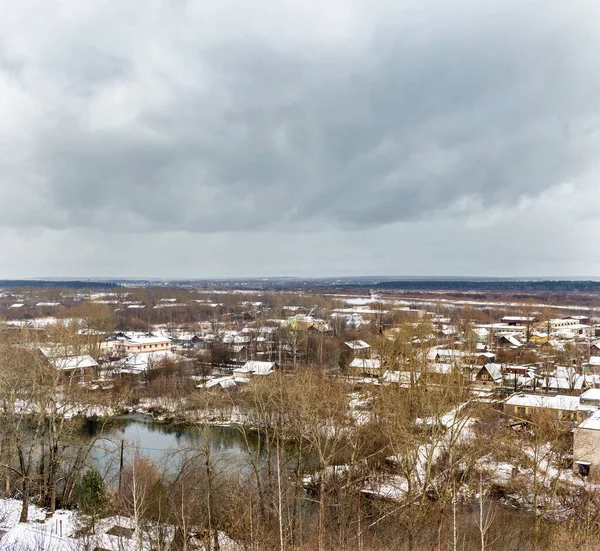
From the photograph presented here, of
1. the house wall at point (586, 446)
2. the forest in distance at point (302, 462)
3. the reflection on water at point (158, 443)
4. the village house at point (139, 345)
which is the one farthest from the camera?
the village house at point (139, 345)

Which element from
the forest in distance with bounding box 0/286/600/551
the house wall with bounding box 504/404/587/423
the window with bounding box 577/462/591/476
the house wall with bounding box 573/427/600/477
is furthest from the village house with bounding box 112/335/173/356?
the window with bounding box 577/462/591/476

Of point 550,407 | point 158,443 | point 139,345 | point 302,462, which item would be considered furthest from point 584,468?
point 139,345

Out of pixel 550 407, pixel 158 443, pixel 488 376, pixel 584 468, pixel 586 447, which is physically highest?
pixel 550 407

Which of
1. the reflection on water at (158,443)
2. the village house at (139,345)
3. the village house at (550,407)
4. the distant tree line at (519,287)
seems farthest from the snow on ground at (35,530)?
the distant tree line at (519,287)

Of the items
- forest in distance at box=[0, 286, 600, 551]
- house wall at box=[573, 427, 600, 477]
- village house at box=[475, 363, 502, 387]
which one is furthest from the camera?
village house at box=[475, 363, 502, 387]

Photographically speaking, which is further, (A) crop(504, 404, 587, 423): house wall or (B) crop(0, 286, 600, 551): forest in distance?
(A) crop(504, 404, 587, 423): house wall

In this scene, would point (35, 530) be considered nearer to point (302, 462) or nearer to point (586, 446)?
point (302, 462)

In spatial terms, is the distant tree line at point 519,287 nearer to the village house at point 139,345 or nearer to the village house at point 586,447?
the village house at point 139,345

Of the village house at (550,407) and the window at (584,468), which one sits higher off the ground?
the village house at (550,407)

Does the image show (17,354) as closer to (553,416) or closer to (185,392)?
(185,392)

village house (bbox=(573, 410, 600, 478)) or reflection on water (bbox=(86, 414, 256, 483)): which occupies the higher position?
village house (bbox=(573, 410, 600, 478))

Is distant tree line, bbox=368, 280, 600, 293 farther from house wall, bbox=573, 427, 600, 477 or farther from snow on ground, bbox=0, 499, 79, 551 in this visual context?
snow on ground, bbox=0, 499, 79, 551
